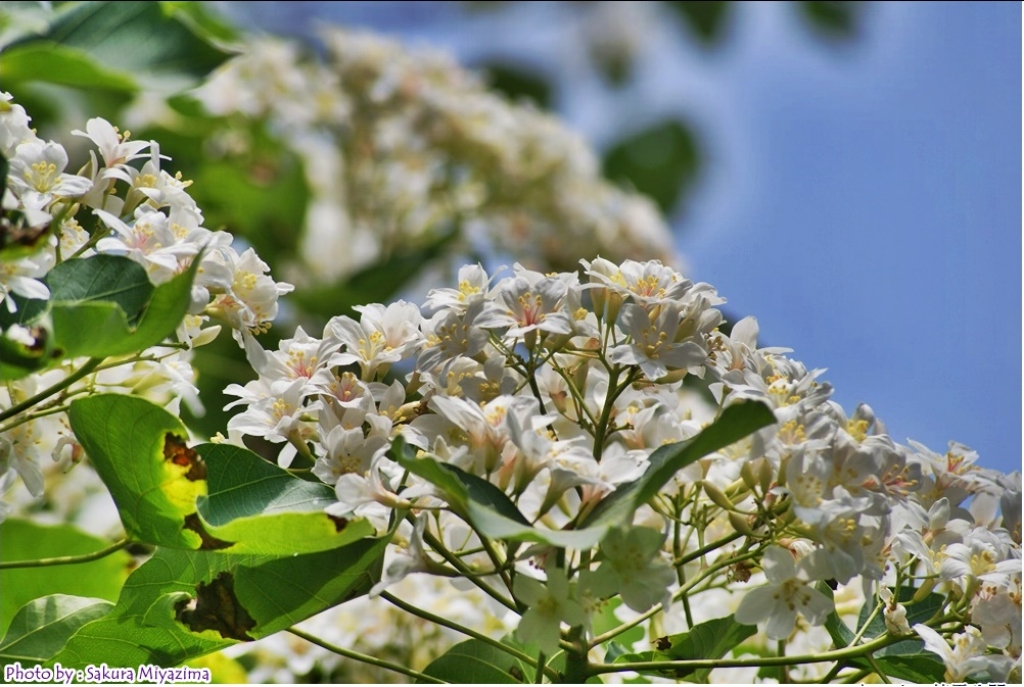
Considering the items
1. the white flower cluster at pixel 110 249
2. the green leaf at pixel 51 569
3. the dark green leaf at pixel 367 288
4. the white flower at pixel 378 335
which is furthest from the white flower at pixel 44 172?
the dark green leaf at pixel 367 288

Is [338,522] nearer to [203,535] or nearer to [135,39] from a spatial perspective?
[203,535]

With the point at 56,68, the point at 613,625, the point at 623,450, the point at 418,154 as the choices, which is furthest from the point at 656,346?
the point at 418,154

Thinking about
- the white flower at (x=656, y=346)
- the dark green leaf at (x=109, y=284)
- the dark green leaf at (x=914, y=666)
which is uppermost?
the white flower at (x=656, y=346)

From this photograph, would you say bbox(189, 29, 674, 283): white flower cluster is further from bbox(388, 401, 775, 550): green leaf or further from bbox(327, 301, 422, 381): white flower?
bbox(388, 401, 775, 550): green leaf

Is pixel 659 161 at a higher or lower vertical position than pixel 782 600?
higher

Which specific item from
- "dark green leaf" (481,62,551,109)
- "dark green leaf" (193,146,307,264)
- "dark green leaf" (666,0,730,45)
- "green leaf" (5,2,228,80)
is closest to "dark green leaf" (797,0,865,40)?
"dark green leaf" (666,0,730,45)

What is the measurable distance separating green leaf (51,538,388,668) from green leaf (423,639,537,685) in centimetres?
10

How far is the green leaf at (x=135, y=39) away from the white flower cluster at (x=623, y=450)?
0.53 m

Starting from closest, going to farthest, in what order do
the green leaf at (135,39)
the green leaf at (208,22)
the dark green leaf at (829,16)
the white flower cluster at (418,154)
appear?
the green leaf at (135,39), the green leaf at (208,22), the white flower cluster at (418,154), the dark green leaf at (829,16)

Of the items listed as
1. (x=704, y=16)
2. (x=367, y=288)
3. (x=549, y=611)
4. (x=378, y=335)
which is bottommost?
(x=549, y=611)

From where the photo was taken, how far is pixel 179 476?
776 millimetres

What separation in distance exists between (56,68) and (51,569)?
1.74ft

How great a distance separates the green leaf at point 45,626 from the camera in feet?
2.82

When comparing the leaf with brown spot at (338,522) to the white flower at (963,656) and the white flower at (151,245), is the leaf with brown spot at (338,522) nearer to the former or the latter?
the white flower at (151,245)
